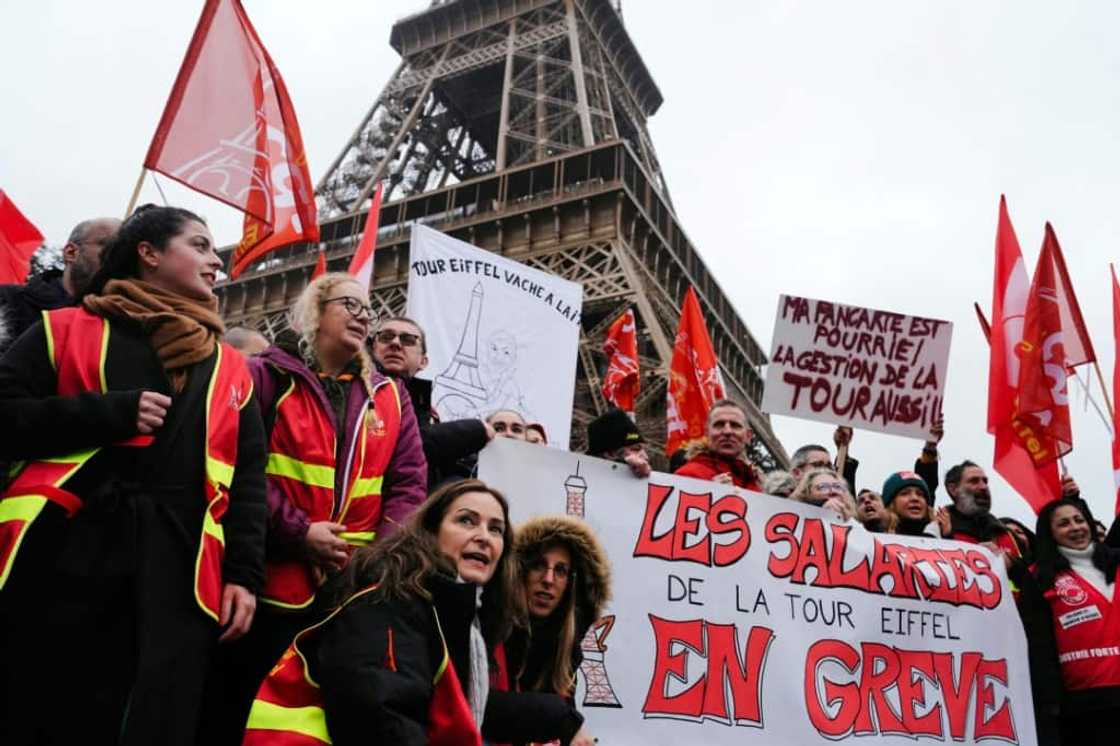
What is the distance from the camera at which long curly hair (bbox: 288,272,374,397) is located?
298 cm

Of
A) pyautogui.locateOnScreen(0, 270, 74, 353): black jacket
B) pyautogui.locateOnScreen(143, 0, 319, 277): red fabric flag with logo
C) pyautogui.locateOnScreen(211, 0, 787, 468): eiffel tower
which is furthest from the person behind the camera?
pyautogui.locateOnScreen(211, 0, 787, 468): eiffel tower

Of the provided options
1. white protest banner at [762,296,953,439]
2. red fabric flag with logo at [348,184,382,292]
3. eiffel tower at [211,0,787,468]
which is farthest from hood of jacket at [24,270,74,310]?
eiffel tower at [211,0,787,468]

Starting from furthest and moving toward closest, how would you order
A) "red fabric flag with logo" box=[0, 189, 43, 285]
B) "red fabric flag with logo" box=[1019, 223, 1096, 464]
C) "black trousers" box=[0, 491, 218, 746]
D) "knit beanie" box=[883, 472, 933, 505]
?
"red fabric flag with logo" box=[1019, 223, 1096, 464]
"knit beanie" box=[883, 472, 933, 505]
"red fabric flag with logo" box=[0, 189, 43, 285]
"black trousers" box=[0, 491, 218, 746]

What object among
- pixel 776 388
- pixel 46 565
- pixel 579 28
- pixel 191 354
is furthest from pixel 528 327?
pixel 579 28

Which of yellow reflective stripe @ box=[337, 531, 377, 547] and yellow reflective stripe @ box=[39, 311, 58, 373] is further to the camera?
yellow reflective stripe @ box=[337, 531, 377, 547]

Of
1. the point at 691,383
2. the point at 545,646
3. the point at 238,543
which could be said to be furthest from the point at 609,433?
the point at 691,383

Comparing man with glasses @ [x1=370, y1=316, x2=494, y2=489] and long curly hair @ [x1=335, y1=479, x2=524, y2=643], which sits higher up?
man with glasses @ [x1=370, y1=316, x2=494, y2=489]

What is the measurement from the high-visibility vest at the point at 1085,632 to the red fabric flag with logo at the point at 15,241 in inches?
223

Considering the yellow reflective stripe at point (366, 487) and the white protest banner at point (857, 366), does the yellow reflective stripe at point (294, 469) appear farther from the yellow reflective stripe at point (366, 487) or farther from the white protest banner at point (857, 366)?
the white protest banner at point (857, 366)

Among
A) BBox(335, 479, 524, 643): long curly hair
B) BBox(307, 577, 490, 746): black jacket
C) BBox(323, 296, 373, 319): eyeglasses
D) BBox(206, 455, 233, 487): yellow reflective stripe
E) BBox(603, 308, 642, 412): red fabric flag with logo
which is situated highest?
A: BBox(603, 308, 642, 412): red fabric flag with logo

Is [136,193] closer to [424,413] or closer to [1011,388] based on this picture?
[424,413]

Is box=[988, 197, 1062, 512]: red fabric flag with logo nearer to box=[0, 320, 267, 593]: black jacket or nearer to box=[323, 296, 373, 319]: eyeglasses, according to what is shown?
box=[323, 296, 373, 319]: eyeglasses

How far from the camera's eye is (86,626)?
196 centimetres

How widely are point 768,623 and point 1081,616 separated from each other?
64.5 inches
